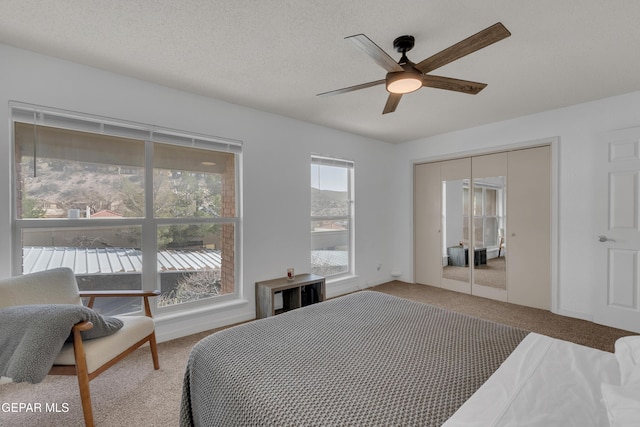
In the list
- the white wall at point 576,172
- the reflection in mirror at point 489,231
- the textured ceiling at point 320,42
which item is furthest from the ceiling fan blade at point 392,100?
the reflection in mirror at point 489,231

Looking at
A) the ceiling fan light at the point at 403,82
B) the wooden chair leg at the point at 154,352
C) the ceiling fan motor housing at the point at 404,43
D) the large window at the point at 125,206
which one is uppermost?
the ceiling fan motor housing at the point at 404,43

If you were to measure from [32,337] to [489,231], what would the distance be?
15.2 ft

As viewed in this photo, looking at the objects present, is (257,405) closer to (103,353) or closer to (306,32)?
(103,353)

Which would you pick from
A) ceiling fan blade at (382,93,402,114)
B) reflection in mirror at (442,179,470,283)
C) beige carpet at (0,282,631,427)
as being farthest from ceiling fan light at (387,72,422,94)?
reflection in mirror at (442,179,470,283)

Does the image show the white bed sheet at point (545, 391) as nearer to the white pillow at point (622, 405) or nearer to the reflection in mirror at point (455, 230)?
the white pillow at point (622, 405)

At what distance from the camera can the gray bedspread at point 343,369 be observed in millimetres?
942

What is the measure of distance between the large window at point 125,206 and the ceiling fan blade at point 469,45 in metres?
2.16

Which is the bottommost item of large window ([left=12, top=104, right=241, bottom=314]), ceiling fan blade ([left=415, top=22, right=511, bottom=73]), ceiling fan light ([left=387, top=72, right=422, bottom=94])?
large window ([left=12, top=104, right=241, bottom=314])

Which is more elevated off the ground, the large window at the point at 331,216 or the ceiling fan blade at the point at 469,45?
the ceiling fan blade at the point at 469,45

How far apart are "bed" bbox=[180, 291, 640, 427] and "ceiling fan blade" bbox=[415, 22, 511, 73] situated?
1479mm

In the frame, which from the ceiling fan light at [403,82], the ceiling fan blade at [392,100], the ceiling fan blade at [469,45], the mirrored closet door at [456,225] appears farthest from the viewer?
the mirrored closet door at [456,225]

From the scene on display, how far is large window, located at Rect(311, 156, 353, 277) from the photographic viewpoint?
3994 millimetres

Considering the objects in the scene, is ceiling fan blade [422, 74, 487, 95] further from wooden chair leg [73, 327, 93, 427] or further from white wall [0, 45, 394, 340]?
wooden chair leg [73, 327, 93, 427]

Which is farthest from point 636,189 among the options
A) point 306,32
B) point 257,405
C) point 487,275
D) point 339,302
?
point 257,405
